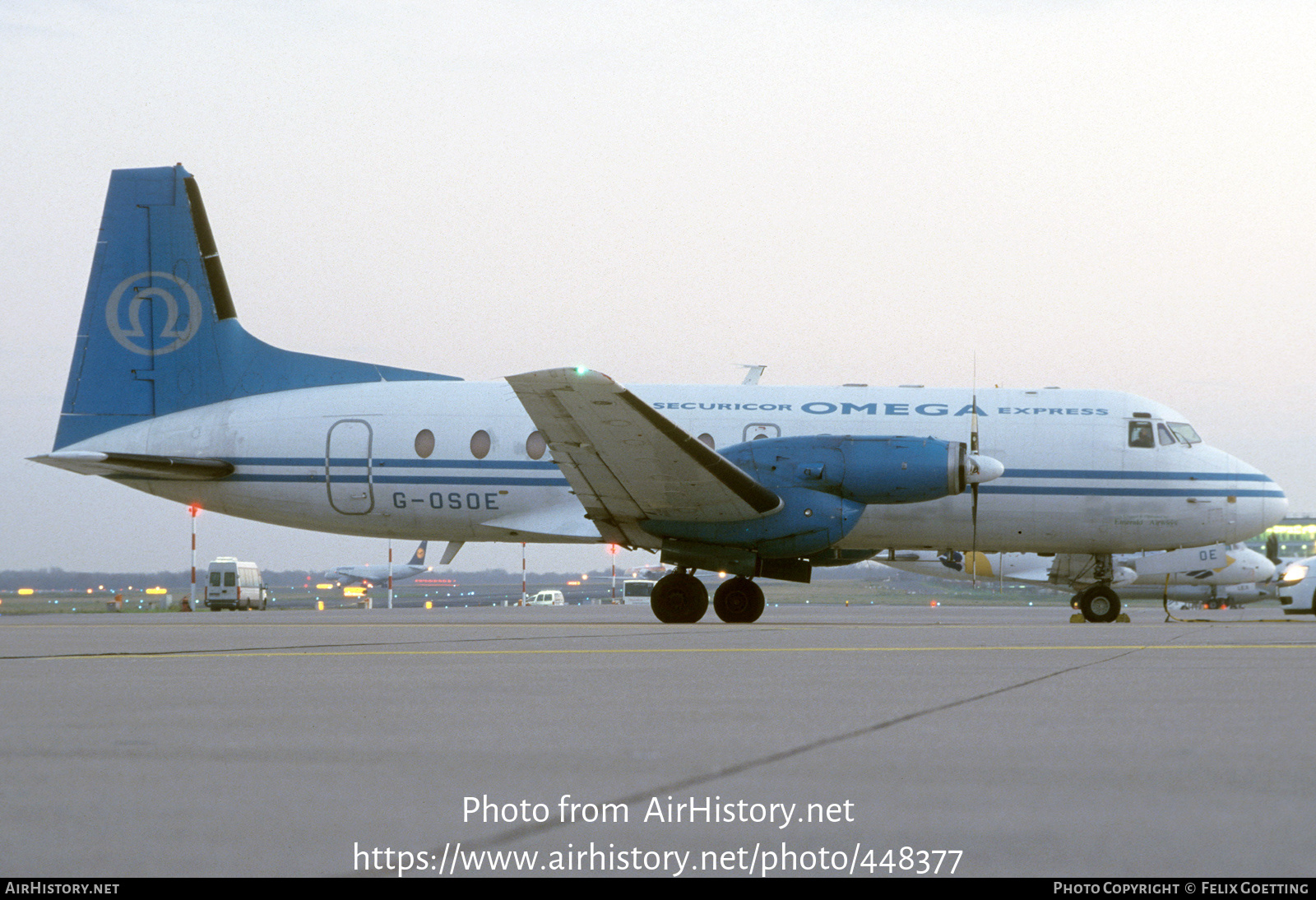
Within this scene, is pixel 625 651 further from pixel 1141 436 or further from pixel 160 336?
pixel 160 336

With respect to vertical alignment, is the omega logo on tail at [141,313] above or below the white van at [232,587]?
above

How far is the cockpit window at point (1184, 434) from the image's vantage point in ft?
69.5

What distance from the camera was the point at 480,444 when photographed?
20516 millimetres

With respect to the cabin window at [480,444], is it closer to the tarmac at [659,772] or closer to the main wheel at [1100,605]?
the main wheel at [1100,605]

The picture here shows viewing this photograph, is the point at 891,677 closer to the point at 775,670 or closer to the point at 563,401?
the point at 775,670

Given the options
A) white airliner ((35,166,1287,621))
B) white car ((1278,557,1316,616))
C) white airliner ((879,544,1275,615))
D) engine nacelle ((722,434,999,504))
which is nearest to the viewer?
engine nacelle ((722,434,999,504))

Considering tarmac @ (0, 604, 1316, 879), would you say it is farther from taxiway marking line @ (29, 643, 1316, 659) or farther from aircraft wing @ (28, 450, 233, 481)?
aircraft wing @ (28, 450, 233, 481)

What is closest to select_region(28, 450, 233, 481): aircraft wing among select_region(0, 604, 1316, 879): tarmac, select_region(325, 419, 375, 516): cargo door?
select_region(325, 419, 375, 516): cargo door

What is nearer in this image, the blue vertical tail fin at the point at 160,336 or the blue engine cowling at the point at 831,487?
the blue engine cowling at the point at 831,487

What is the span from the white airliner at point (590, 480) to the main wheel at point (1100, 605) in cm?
4

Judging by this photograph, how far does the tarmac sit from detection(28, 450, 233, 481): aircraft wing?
39.4 ft

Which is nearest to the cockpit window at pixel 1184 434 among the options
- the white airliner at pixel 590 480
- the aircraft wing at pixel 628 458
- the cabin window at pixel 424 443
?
the white airliner at pixel 590 480

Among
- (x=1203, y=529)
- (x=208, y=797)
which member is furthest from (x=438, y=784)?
(x=1203, y=529)

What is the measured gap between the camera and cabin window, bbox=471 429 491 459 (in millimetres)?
20469
